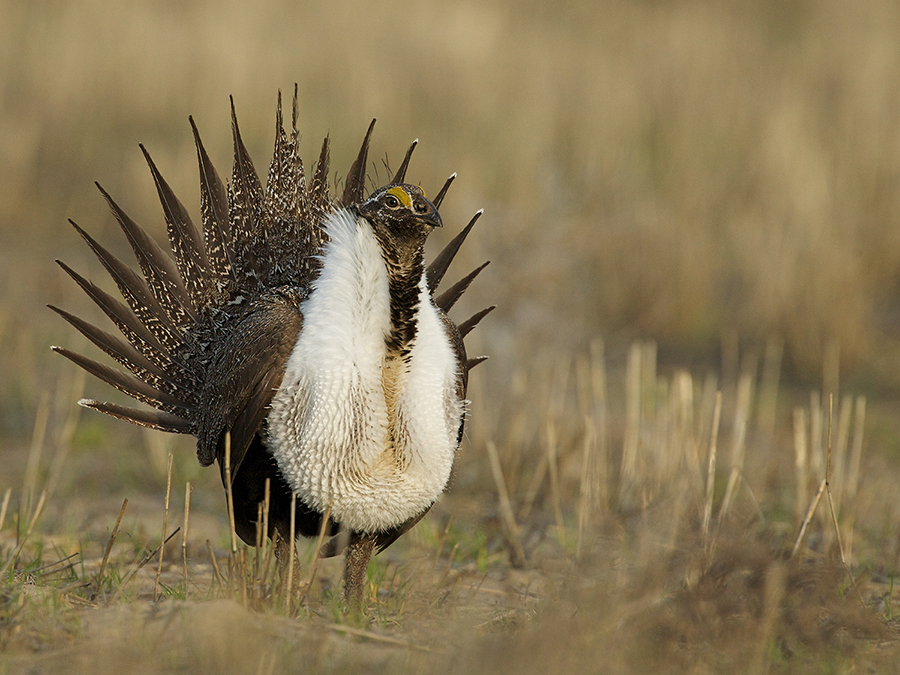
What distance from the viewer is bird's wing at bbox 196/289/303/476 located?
9.80 ft

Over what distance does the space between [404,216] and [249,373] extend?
0.63 metres

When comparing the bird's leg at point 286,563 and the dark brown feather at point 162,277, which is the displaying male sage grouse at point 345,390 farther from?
the dark brown feather at point 162,277

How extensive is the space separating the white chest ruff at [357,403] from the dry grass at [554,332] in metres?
0.31

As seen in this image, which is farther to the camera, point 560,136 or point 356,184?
point 560,136

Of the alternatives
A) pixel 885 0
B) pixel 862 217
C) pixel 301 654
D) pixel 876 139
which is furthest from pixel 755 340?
pixel 885 0

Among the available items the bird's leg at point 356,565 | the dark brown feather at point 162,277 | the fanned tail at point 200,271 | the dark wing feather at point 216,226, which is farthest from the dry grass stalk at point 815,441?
the dark brown feather at point 162,277

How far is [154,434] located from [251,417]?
103 inches

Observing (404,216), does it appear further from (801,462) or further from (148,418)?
(801,462)

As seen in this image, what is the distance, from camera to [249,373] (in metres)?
3.03

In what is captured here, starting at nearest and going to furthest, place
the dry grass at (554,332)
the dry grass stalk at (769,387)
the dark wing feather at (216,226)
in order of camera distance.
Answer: the dry grass at (554,332) → the dark wing feather at (216,226) → the dry grass stalk at (769,387)

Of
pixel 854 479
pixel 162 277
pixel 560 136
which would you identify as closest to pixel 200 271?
pixel 162 277

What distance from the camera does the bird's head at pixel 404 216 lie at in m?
2.96

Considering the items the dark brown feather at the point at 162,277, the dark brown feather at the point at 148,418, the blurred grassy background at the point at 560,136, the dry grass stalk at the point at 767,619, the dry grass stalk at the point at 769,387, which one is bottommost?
the dry grass stalk at the point at 767,619

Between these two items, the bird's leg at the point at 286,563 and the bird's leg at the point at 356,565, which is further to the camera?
the bird's leg at the point at 356,565
